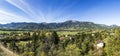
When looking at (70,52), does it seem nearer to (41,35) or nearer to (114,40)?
(114,40)

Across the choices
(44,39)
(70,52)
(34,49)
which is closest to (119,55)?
(70,52)

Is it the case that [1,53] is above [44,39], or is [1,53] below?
above

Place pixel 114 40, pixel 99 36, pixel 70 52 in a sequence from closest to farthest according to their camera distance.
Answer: pixel 114 40 → pixel 70 52 → pixel 99 36

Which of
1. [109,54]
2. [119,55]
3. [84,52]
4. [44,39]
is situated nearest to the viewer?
[119,55]

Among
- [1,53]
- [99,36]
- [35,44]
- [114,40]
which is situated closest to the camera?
[1,53]

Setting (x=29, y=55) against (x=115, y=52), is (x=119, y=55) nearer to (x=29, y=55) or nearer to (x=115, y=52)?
(x=115, y=52)

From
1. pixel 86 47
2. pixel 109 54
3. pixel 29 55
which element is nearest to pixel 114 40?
pixel 109 54

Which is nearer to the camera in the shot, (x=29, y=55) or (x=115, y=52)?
(x=115, y=52)

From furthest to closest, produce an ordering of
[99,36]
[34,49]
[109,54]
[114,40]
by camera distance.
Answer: [99,36]
[34,49]
[109,54]
[114,40]

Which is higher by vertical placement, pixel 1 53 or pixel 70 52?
pixel 1 53
